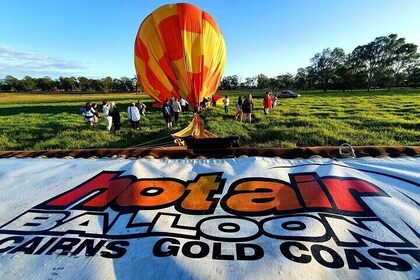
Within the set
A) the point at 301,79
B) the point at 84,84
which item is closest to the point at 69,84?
the point at 84,84

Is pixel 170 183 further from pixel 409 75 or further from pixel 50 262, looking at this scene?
pixel 409 75

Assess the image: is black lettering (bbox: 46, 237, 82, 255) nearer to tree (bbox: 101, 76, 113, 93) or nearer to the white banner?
the white banner

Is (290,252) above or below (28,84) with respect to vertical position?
below

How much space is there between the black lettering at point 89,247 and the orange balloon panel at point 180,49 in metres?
8.47

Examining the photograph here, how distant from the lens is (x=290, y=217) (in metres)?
1.30

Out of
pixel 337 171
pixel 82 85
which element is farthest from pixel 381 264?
pixel 82 85

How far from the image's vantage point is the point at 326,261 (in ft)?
3.43

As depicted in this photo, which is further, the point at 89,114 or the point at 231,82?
the point at 231,82

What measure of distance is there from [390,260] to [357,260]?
0.12 m

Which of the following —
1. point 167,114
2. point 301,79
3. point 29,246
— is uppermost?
point 301,79

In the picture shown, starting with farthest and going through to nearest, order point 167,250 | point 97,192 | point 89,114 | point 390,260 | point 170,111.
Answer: point 89,114 < point 170,111 < point 97,192 < point 167,250 < point 390,260

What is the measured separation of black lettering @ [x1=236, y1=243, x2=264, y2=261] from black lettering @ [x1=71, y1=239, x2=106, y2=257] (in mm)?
585

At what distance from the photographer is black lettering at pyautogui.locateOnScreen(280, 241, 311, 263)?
3.48 ft

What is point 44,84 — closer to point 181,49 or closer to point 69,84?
point 69,84
